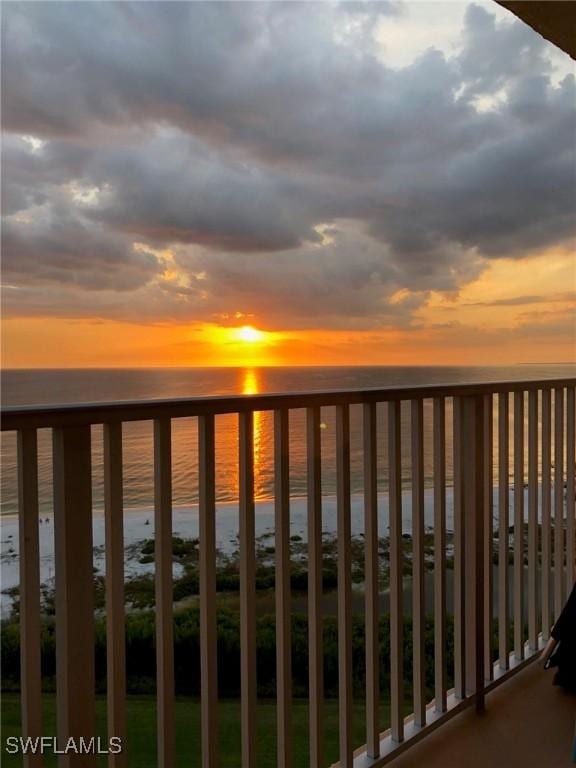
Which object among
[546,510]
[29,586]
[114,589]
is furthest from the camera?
[546,510]

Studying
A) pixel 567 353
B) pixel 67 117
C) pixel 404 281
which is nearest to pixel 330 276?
pixel 404 281

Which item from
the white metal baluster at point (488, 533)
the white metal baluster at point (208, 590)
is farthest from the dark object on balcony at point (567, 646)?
the white metal baluster at point (208, 590)

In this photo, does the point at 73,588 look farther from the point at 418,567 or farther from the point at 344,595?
the point at 418,567

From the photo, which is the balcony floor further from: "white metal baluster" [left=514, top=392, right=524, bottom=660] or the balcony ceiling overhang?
the balcony ceiling overhang

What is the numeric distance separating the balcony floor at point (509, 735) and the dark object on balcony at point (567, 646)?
5 centimetres

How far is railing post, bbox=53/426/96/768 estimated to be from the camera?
1181 millimetres

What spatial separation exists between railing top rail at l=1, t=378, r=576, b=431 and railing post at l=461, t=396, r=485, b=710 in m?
0.17

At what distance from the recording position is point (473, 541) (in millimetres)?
2172

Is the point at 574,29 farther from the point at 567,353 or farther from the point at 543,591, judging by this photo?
the point at 567,353

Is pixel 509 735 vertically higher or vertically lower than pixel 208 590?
lower

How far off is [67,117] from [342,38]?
2.42 m

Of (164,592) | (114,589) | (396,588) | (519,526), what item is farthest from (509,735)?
(114,589)

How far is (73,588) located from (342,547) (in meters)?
0.83

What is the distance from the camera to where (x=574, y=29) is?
4.81 ft
